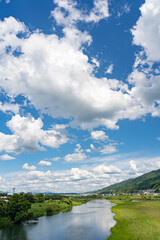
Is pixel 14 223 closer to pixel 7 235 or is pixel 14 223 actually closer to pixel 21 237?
pixel 7 235

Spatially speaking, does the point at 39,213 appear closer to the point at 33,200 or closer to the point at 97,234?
the point at 33,200

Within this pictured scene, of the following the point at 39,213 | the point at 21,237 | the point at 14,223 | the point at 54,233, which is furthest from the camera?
the point at 39,213

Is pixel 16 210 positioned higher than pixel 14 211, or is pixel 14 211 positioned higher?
pixel 16 210

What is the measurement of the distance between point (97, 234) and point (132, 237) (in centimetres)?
1173

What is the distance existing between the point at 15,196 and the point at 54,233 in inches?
1190

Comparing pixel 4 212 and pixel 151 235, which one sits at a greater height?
pixel 4 212

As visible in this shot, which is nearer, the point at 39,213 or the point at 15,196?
the point at 15,196

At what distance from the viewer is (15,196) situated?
262ft

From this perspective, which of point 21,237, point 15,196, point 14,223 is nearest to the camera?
point 21,237

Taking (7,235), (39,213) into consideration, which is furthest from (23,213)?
(39,213)

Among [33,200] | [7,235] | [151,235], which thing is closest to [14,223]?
[7,235]

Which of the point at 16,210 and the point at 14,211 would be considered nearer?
the point at 14,211

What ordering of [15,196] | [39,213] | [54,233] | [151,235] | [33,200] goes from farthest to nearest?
[33,200], [39,213], [15,196], [54,233], [151,235]

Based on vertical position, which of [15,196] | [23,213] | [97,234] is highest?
[15,196]
